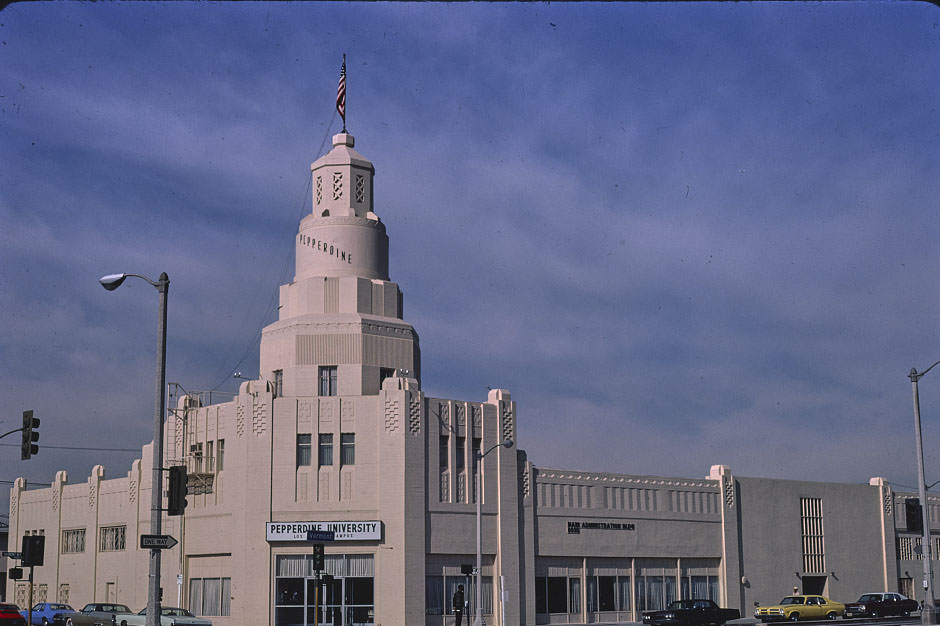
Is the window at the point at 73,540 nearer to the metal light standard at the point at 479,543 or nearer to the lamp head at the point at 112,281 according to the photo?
the metal light standard at the point at 479,543

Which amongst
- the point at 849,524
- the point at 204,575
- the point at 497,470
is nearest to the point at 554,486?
the point at 497,470

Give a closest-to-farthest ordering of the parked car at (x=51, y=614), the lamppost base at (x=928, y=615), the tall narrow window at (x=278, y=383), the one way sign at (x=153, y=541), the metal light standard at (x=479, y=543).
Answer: the one way sign at (x=153, y=541) < the lamppost base at (x=928, y=615) < the metal light standard at (x=479, y=543) < the parked car at (x=51, y=614) < the tall narrow window at (x=278, y=383)

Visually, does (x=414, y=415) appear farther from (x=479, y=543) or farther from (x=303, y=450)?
(x=479, y=543)

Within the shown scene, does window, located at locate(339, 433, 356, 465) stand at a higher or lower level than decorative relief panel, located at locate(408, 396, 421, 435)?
lower

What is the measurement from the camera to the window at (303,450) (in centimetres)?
5391

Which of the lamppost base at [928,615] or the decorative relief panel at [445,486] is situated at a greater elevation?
the decorative relief panel at [445,486]

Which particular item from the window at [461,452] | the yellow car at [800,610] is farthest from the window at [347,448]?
the yellow car at [800,610]

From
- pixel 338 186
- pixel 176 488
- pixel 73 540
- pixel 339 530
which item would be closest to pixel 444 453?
pixel 339 530

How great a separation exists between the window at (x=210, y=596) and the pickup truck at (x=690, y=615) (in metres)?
20.5

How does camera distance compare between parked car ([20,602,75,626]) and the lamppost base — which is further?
parked car ([20,602,75,626])

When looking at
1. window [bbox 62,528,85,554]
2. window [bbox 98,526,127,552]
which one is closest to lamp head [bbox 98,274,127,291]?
window [bbox 98,526,127,552]

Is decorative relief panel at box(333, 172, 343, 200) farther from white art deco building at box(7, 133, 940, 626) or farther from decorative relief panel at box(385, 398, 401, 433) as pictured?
decorative relief panel at box(385, 398, 401, 433)

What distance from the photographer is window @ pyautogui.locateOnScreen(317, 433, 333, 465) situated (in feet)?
177

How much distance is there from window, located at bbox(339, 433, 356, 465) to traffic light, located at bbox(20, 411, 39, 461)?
713 inches
